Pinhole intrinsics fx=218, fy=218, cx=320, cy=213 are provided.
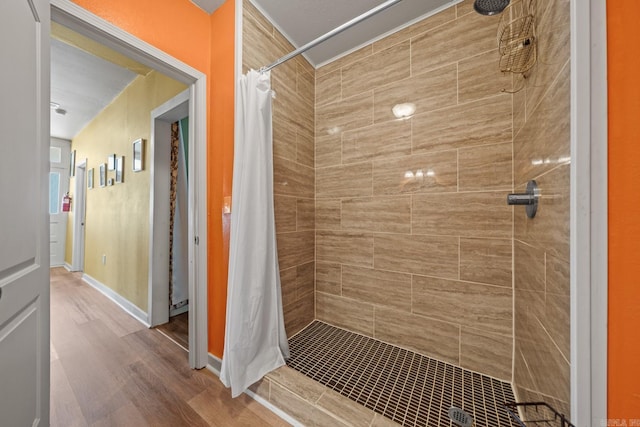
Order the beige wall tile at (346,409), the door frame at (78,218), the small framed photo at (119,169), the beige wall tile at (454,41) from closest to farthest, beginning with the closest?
1. the beige wall tile at (346,409)
2. the beige wall tile at (454,41)
3. the small framed photo at (119,169)
4. the door frame at (78,218)

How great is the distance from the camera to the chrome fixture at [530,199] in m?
0.88

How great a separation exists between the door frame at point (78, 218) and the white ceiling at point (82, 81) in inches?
38.5

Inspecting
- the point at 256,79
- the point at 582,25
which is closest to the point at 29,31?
the point at 256,79

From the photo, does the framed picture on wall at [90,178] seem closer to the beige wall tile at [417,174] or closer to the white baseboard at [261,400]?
the white baseboard at [261,400]

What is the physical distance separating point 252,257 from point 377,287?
1.00m

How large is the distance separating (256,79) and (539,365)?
76.1 inches

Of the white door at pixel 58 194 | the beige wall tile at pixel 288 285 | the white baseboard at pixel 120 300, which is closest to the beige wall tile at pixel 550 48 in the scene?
the beige wall tile at pixel 288 285

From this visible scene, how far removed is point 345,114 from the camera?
1.88m

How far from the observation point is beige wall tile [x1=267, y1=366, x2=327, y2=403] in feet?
3.66

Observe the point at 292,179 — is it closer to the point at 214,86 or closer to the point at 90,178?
the point at 214,86

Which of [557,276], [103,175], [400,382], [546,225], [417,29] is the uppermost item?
[417,29]

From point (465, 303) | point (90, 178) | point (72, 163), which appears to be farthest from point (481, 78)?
point (72, 163)

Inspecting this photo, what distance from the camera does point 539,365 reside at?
83cm

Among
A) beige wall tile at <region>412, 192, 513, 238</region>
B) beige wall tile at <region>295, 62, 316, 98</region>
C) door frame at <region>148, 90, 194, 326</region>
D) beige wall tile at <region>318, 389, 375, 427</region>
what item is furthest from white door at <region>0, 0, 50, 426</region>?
beige wall tile at <region>412, 192, 513, 238</region>
